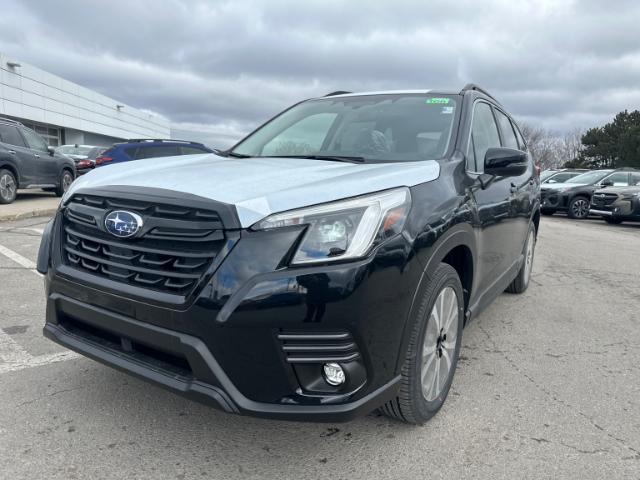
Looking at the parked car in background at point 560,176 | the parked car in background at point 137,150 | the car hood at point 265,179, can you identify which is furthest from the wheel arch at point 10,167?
the parked car in background at point 560,176

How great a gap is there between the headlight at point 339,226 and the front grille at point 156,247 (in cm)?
22

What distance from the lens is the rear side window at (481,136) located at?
3184 millimetres

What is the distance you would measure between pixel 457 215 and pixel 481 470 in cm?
121

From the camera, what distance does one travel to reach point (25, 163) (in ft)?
37.5

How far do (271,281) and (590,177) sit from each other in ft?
56.0

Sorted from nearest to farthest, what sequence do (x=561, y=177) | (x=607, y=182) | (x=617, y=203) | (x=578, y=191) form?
(x=617, y=203)
(x=578, y=191)
(x=607, y=182)
(x=561, y=177)

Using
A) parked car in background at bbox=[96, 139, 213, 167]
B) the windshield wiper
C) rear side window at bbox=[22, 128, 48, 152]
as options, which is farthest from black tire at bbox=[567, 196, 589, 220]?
rear side window at bbox=[22, 128, 48, 152]

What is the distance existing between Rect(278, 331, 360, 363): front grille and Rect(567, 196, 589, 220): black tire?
15841 millimetres

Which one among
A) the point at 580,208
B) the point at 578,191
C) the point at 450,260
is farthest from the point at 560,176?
the point at 450,260

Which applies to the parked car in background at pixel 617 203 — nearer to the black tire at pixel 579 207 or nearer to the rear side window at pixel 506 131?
the black tire at pixel 579 207

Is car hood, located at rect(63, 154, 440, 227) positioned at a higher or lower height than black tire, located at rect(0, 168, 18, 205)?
higher

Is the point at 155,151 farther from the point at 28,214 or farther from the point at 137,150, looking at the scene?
the point at 28,214

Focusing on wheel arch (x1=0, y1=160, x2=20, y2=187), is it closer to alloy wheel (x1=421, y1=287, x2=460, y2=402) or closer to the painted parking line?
the painted parking line

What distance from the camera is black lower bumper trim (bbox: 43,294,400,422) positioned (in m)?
1.99
